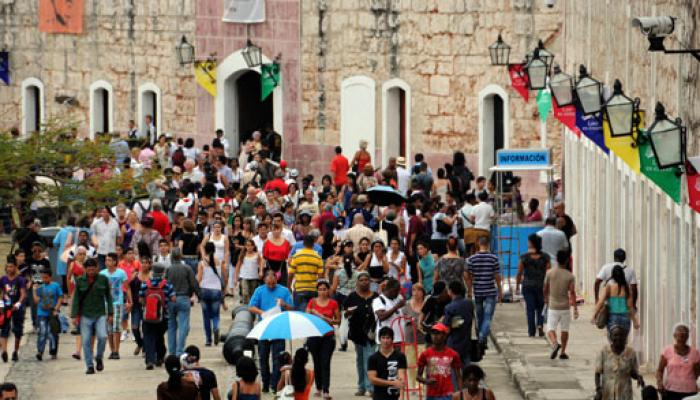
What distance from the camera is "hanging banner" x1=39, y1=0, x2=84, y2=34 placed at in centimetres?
4644

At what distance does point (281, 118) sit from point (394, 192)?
11.4 metres

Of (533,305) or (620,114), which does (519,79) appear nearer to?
(533,305)

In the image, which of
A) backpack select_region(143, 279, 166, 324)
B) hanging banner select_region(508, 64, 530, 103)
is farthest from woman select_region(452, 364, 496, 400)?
hanging banner select_region(508, 64, 530, 103)

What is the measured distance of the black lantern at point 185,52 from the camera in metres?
43.1

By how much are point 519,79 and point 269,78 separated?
7.56 metres

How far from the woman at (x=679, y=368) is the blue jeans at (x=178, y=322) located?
7104 mm

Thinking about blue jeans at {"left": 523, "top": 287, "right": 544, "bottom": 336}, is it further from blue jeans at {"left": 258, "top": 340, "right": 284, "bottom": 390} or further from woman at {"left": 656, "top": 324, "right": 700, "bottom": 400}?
woman at {"left": 656, "top": 324, "right": 700, "bottom": 400}

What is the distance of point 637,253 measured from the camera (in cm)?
2358

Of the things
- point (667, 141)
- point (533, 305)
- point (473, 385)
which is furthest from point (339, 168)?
point (473, 385)

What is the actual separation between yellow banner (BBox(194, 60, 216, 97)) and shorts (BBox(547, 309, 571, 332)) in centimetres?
2000

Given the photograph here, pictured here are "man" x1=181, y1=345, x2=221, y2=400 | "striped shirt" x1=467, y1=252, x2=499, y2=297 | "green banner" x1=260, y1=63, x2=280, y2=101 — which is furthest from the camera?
"green banner" x1=260, y1=63, x2=280, y2=101

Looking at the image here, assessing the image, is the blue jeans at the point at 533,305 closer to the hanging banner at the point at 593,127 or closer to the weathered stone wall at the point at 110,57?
the hanging banner at the point at 593,127

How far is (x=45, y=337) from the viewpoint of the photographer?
81.9 feet

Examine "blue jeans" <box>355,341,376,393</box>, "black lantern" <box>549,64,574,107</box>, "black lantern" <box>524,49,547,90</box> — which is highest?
"black lantern" <box>524,49,547,90</box>
